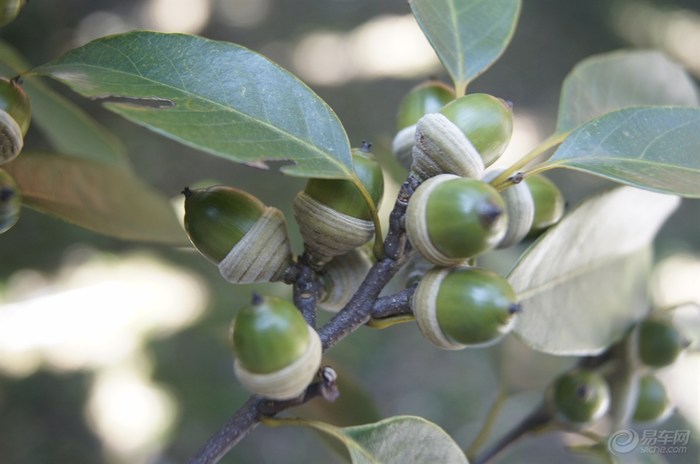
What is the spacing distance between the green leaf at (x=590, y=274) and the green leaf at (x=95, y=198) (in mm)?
455

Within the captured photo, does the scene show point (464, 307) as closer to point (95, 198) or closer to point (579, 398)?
point (579, 398)

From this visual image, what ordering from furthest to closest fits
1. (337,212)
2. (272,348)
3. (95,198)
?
(95,198) → (337,212) → (272,348)

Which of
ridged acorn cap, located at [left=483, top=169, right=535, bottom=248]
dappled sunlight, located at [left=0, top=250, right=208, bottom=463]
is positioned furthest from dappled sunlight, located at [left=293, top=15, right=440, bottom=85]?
ridged acorn cap, located at [left=483, top=169, right=535, bottom=248]

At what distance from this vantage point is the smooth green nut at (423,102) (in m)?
0.84

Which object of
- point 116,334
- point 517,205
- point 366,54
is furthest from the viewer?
point 366,54

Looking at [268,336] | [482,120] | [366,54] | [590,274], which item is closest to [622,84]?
[590,274]

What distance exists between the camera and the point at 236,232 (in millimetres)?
694

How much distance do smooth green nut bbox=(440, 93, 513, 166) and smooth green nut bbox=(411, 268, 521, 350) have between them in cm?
12

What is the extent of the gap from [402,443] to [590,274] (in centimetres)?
37

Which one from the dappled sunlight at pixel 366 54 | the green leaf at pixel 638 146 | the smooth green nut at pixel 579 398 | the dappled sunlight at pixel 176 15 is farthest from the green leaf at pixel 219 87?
the dappled sunlight at pixel 176 15

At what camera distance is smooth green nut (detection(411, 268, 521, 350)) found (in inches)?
25.4

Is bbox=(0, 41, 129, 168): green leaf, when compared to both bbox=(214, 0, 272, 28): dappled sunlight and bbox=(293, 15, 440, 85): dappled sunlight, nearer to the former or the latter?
bbox=(293, 15, 440, 85): dappled sunlight

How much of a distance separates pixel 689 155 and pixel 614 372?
410mm
